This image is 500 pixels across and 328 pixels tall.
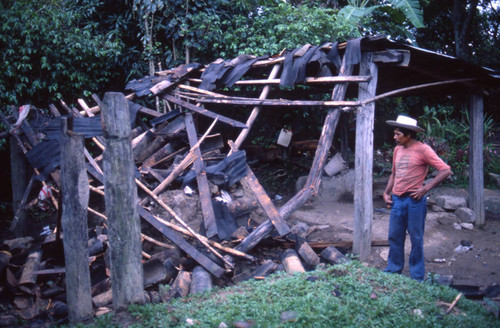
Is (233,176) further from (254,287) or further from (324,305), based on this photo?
(324,305)

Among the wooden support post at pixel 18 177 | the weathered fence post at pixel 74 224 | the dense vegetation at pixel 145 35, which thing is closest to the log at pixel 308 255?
the weathered fence post at pixel 74 224

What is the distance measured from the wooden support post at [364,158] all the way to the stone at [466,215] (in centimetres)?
330

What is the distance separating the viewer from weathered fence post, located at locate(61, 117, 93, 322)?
3812mm

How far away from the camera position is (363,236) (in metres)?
5.88

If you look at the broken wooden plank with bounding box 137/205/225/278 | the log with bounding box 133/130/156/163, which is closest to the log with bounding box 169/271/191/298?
the broken wooden plank with bounding box 137/205/225/278

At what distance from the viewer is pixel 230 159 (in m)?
6.67

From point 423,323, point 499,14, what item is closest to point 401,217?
point 423,323

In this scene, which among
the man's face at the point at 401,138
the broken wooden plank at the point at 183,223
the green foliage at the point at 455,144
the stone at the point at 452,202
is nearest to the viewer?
the man's face at the point at 401,138

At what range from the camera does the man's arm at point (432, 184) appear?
181 inches

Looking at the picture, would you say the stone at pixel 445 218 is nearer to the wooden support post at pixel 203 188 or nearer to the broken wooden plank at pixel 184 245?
the wooden support post at pixel 203 188

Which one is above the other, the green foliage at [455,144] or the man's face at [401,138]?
the man's face at [401,138]

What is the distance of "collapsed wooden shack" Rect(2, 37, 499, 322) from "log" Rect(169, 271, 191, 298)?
2 centimetres

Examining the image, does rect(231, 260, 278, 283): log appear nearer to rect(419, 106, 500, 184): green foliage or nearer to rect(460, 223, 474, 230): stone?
rect(460, 223, 474, 230): stone

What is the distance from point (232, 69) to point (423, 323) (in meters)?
5.44
